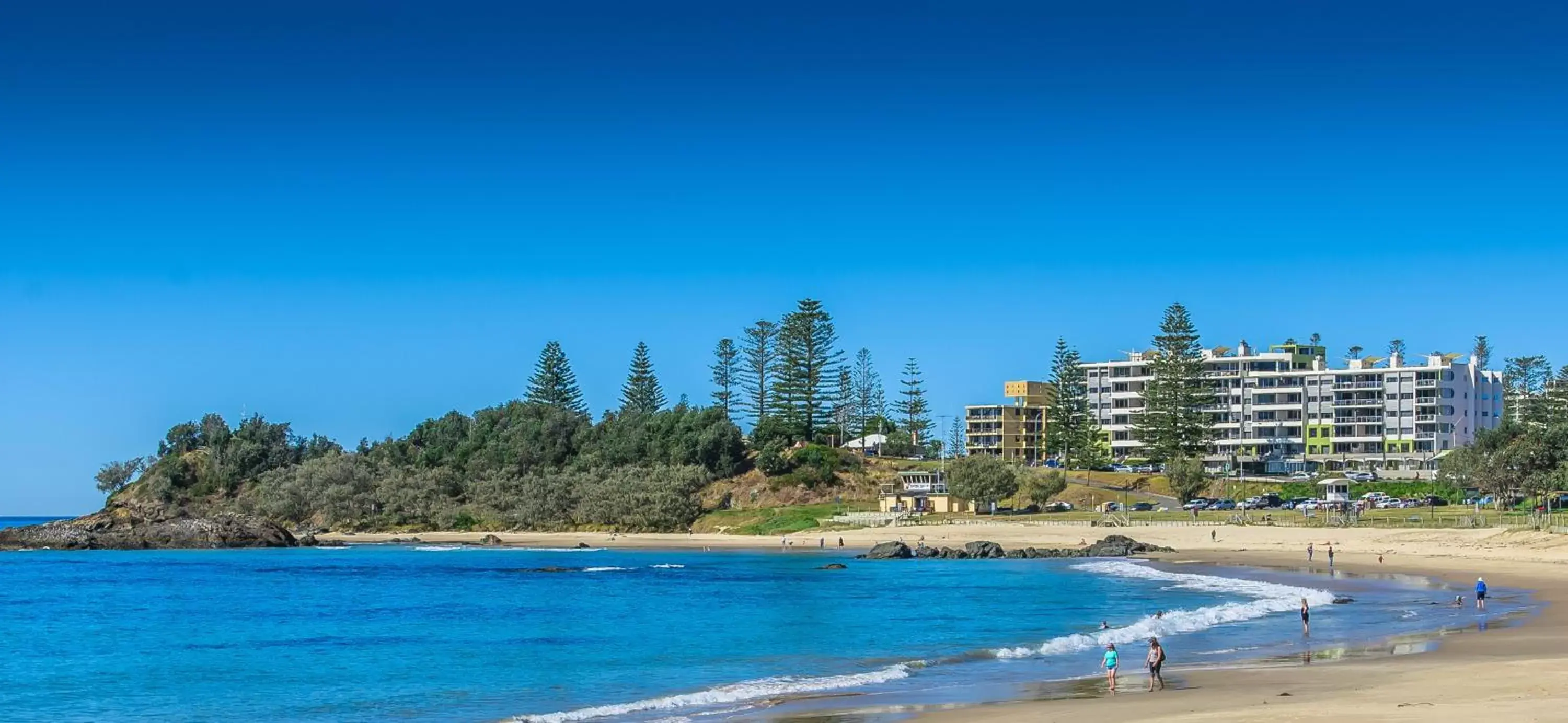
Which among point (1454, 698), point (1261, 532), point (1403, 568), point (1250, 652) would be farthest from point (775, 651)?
point (1261, 532)

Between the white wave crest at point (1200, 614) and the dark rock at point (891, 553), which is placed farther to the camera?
the dark rock at point (891, 553)

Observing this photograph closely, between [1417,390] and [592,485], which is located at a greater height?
[1417,390]

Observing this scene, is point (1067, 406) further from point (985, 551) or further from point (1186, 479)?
point (985, 551)

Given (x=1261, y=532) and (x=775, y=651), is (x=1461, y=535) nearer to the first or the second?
(x=1261, y=532)

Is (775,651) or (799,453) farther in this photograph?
(799,453)

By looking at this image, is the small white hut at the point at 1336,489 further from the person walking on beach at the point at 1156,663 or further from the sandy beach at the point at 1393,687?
the person walking on beach at the point at 1156,663

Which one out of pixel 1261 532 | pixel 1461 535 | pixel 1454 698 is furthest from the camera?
pixel 1261 532

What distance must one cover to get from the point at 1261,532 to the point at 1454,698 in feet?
187

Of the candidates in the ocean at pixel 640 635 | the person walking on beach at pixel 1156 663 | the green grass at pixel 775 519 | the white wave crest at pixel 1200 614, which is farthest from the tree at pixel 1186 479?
the person walking on beach at pixel 1156 663

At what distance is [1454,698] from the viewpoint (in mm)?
20297

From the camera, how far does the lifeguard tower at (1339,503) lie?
78125 millimetres

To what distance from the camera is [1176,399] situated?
4798 inches

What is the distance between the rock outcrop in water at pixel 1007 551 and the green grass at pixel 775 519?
2646 centimetres

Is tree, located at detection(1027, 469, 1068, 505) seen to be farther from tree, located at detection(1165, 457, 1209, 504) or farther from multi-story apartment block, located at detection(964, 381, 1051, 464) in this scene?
multi-story apartment block, located at detection(964, 381, 1051, 464)
